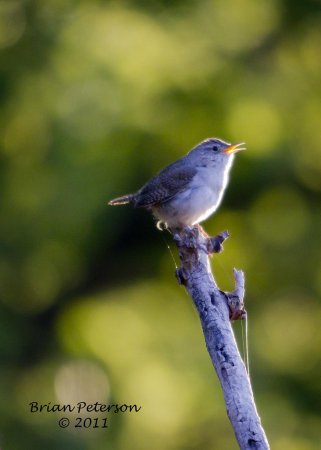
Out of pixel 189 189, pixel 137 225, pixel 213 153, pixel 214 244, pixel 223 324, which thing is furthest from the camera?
pixel 137 225

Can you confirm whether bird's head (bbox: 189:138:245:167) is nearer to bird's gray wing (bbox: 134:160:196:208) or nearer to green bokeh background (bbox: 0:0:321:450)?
bird's gray wing (bbox: 134:160:196:208)

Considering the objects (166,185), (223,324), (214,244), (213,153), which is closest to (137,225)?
(213,153)

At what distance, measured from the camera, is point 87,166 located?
28.6ft

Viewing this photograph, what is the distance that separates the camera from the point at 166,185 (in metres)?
6.33

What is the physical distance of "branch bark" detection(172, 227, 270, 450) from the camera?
3699 mm

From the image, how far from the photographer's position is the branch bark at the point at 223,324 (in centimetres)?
370

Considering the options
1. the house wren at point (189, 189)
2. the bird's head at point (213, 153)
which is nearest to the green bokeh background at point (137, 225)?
the bird's head at point (213, 153)

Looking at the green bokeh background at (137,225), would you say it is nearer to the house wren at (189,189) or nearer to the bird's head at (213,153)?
the bird's head at (213,153)

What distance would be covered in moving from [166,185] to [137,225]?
316 cm

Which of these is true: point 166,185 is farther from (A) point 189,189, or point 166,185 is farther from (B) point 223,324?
(B) point 223,324

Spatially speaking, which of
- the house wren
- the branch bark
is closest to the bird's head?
the house wren

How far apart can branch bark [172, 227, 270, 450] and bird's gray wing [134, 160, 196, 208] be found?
1.36 m

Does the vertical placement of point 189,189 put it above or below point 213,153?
below

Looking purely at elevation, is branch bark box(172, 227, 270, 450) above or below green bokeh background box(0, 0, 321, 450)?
below
